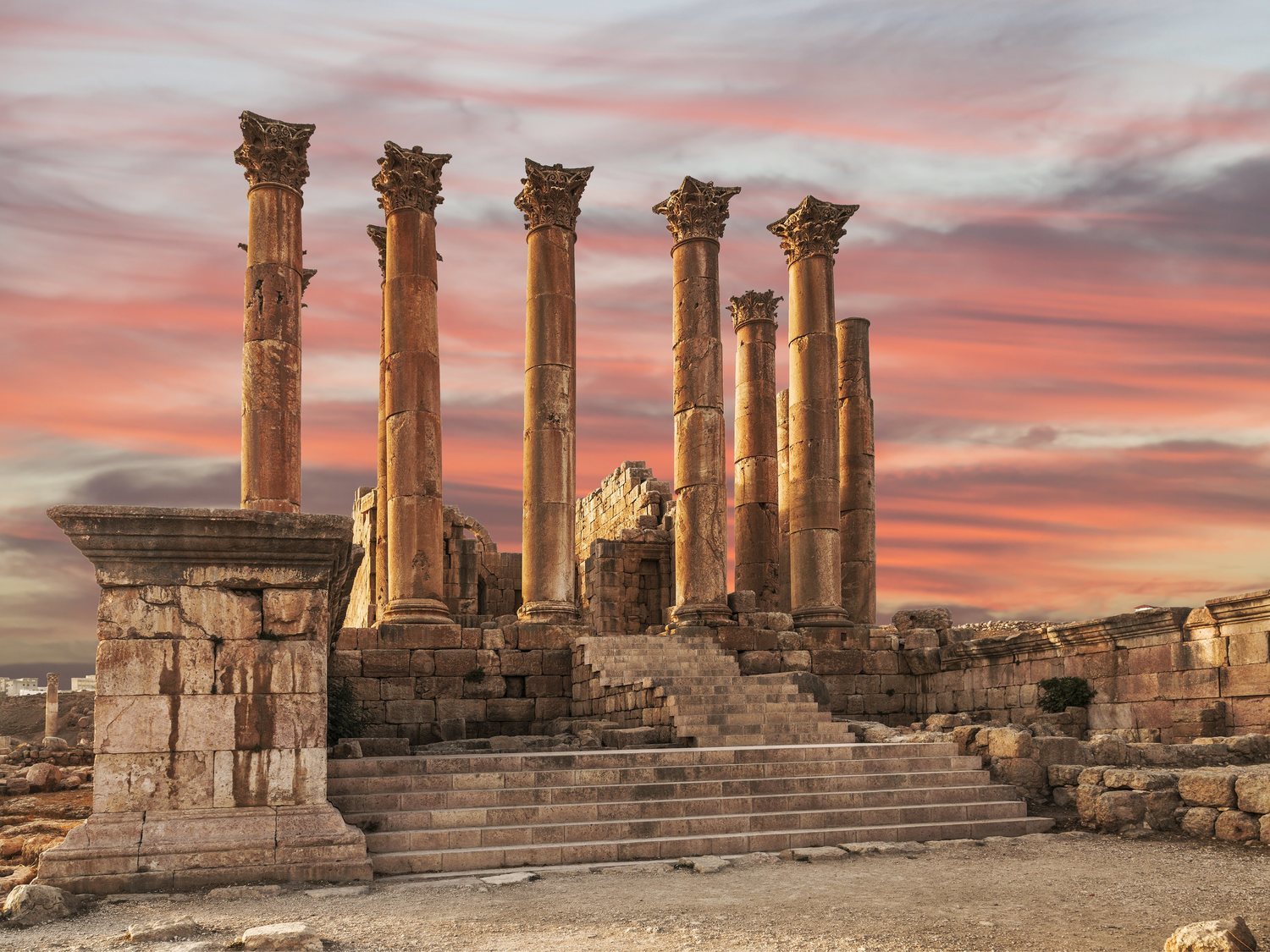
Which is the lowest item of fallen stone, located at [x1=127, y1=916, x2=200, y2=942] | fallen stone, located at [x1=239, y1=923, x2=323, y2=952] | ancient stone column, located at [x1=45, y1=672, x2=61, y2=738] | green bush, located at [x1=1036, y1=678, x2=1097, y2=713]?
ancient stone column, located at [x1=45, y1=672, x2=61, y2=738]

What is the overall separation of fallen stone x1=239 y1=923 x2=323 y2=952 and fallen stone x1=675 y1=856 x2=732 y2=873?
397cm

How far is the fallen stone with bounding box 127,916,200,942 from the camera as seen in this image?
7383 mm

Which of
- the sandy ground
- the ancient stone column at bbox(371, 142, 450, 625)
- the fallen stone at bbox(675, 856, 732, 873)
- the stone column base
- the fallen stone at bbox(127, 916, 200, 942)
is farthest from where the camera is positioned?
the ancient stone column at bbox(371, 142, 450, 625)

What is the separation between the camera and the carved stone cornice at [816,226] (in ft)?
84.6

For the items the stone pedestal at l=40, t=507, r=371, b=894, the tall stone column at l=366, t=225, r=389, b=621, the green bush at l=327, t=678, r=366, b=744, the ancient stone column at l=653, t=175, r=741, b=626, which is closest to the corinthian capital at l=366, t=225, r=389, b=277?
the tall stone column at l=366, t=225, r=389, b=621

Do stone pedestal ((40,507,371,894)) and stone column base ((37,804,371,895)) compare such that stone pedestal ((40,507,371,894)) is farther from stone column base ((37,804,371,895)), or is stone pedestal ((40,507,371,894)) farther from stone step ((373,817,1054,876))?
stone step ((373,817,1054,876))

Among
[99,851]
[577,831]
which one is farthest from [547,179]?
[99,851]

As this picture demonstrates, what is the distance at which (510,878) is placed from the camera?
9.72 meters

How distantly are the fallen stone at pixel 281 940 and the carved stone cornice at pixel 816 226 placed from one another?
20852 mm

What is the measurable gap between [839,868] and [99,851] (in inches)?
232

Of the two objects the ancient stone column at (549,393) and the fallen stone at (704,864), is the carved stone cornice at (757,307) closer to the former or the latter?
the ancient stone column at (549,393)

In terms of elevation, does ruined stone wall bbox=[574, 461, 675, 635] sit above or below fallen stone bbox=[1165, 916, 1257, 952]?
above

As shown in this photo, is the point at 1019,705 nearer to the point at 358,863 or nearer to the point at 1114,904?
the point at 1114,904

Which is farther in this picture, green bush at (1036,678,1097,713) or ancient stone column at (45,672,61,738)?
ancient stone column at (45,672,61,738)
